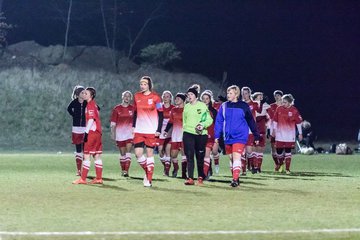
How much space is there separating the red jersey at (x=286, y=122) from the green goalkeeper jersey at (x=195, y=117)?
6.67m

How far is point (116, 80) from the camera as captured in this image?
6191 centimetres

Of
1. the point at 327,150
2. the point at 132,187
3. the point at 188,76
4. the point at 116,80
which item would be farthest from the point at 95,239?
the point at 188,76

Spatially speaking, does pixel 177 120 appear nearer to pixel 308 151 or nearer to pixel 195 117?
pixel 195 117

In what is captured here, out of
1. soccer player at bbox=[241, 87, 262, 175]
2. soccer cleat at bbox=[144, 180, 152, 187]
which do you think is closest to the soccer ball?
soccer player at bbox=[241, 87, 262, 175]

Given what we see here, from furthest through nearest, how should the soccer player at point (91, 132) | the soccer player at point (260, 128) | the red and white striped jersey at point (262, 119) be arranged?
the red and white striped jersey at point (262, 119)
the soccer player at point (260, 128)
the soccer player at point (91, 132)

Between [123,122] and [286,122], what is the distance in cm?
542

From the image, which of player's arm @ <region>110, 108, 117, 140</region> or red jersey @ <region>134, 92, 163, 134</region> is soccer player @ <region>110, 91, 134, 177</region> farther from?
red jersey @ <region>134, 92, 163, 134</region>

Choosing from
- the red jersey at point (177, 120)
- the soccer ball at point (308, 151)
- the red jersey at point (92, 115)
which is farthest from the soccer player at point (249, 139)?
the soccer ball at point (308, 151)

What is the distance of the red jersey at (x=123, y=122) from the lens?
950 inches

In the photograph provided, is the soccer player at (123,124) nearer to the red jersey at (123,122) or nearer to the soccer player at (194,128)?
the red jersey at (123,122)

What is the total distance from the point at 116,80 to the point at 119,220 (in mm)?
49245

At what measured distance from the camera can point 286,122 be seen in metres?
26.8

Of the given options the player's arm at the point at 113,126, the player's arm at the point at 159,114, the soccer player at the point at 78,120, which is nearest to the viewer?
the player's arm at the point at 159,114

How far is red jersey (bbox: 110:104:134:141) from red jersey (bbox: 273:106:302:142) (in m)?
4.98
